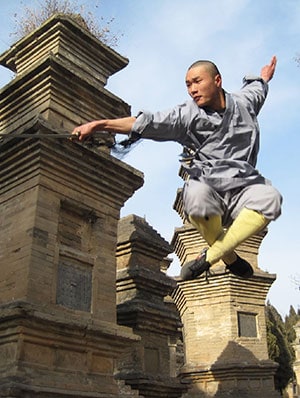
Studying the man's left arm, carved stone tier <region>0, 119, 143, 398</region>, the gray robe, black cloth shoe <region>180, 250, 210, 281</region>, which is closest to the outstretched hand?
the man's left arm

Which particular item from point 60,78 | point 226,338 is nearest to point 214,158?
point 60,78

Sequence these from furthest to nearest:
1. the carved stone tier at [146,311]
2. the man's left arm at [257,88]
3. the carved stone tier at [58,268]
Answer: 1. the carved stone tier at [146,311]
2. the carved stone tier at [58,268]
3. the man's left arm at [257,88]

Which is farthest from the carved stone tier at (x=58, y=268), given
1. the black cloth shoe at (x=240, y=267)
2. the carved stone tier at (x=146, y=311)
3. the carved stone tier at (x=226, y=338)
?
the carved stone tier at (x=226, y=338)

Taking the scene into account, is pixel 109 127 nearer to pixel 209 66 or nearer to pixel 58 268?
pixel 209 66

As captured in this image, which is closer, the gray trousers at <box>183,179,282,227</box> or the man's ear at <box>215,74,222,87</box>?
the gray trousers at <box>183,179,282,227</box>

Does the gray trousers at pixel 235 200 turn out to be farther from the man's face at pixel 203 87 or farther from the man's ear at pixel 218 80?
the man's ear at pixel 218 80

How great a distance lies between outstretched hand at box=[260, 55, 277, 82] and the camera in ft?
13.9

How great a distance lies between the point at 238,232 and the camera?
3426 millimetres

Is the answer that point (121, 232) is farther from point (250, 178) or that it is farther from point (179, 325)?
point (250, 178)

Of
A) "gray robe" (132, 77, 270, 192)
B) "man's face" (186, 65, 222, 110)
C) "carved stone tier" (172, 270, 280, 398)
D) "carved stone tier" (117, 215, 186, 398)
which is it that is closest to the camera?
"gray robe" (132, 77, 270, 192)

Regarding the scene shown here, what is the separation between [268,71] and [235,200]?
1.28 metres

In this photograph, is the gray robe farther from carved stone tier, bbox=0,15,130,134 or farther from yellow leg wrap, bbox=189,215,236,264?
carved stone tier, bbox=0,15,130,134

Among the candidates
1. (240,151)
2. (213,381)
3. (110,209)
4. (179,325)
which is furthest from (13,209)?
(213,381)

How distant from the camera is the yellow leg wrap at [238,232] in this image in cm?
340
